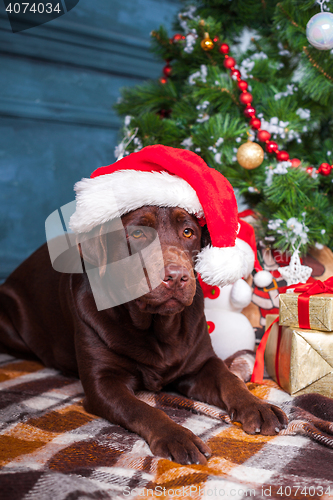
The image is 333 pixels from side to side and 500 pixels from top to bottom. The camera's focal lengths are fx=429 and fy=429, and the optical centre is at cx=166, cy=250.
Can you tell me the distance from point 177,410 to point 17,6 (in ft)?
9.48

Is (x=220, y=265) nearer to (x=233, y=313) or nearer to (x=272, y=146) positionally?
(x=233, y=313)

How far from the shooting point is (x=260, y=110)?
2.19 meters

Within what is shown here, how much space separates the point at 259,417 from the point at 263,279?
0.91 metres

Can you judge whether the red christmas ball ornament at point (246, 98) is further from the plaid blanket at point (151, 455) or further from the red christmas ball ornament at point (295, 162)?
the plaid blanket at point (151, 455)

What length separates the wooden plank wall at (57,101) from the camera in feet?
9.79

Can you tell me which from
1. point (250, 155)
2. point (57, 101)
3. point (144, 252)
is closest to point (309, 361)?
point (144, 252)

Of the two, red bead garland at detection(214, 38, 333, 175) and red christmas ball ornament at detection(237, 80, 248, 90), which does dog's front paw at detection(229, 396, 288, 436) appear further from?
red christmas ball ornament at detection(237, 80, 248, 90)

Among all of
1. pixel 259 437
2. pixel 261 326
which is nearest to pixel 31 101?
pixel 261 326

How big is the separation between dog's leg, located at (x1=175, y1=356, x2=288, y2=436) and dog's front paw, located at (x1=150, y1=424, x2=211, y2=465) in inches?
8.9

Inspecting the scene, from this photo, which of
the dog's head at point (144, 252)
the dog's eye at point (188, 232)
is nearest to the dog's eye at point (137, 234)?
the dog's head at point (144, 252)

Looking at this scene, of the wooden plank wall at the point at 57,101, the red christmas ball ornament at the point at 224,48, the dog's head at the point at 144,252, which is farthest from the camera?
the wooden plank wall at the point at 57,101

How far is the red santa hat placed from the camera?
1.39m

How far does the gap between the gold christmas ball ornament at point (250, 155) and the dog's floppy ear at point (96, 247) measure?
0.89 meters

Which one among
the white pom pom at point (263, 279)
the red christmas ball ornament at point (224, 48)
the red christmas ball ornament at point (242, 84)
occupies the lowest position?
the white pom pom at point (263, 279)
